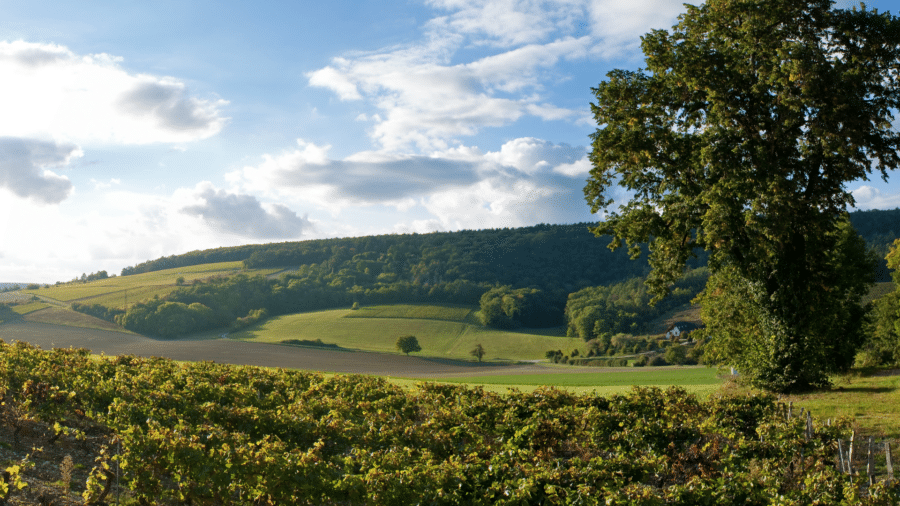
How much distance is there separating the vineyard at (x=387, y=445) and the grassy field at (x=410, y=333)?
72.0 meters

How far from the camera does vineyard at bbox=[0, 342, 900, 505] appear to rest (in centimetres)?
828

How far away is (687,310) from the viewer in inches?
4825

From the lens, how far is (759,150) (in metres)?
18.5

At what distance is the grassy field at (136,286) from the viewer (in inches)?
4203

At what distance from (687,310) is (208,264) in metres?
115

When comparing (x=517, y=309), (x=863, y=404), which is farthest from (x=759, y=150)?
(x=517, y=309)

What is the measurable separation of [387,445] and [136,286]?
407 feet

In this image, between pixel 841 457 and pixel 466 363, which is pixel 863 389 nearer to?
pixel 841 457

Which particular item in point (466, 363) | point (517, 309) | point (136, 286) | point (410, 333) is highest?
point (136, 286)

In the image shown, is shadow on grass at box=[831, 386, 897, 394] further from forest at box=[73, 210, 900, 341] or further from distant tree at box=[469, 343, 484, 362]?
forest at box=[73, 210, 900, 341]

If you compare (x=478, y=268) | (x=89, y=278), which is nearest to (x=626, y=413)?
(x=478, y=268)

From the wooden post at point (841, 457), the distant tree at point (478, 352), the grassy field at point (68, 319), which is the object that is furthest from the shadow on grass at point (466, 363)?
the wooden post at point (841, 457)

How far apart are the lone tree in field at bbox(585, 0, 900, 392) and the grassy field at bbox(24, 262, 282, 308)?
10256 cm

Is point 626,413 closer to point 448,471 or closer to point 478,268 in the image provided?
point 448,471
